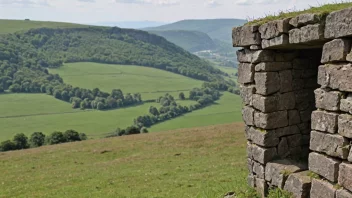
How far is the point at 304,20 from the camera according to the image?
923cm

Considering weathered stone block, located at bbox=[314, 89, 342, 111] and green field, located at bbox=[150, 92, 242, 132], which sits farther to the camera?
green field, located at bbox=[150, 92, 242, 132]

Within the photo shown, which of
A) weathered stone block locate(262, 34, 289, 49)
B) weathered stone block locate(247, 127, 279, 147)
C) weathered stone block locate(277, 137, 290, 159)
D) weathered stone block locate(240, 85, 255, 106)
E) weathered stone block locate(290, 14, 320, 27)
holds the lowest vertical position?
weathered stone block locate(277, 137, 290, 159)

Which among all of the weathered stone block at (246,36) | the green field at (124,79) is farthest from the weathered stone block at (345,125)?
the green field at (124,79)

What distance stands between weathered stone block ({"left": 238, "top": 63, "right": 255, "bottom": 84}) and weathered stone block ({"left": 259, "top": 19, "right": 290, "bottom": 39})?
1.19 metres

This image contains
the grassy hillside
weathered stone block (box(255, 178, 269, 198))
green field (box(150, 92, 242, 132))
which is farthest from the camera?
green field (box(150, 92, 242, 132))

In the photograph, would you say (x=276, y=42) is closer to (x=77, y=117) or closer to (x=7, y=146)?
(x=7, y=146)

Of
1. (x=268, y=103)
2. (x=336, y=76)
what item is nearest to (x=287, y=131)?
(x=268, y=103)

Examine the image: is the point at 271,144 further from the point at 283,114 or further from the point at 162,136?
the point at 162,136

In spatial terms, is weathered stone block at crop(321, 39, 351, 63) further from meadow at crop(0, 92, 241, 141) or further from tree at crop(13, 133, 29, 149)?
meadow at crop(0, 92, 241, 141)

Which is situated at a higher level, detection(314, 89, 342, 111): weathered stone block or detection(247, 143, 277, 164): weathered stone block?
detection(314, 89, 342, 111): weathered stone block

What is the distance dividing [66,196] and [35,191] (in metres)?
3.02

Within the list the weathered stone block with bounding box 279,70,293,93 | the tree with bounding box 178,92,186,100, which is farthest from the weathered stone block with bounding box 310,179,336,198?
the tree with bounding box 178,92,186,100

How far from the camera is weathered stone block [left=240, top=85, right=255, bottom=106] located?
11656 mm

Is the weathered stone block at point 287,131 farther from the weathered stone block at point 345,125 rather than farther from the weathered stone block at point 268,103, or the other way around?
the weathered stone block at point 345,125
